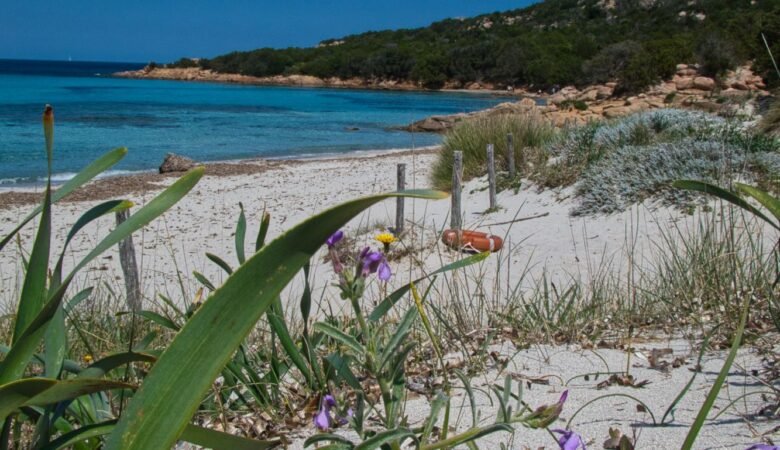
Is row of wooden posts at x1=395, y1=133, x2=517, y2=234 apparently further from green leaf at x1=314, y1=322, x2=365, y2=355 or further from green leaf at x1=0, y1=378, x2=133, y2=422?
green leaf at x1=0, y1=378, x2=133, y2=422

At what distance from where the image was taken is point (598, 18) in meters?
75.1

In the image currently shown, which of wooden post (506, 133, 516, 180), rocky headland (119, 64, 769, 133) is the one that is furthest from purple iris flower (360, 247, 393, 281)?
wooden post (506, 133, 516, 180)

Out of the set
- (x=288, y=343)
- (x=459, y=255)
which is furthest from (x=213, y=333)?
(x=459, y=255)

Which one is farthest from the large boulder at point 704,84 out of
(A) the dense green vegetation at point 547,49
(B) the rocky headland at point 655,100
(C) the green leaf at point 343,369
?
(C) the green leaf at point 343,369

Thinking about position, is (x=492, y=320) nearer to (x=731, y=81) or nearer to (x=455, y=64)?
(x=731, y=81)

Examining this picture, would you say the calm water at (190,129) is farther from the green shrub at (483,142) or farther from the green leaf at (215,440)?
the green leaf at (215,440)

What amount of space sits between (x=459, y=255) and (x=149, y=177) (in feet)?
47.2

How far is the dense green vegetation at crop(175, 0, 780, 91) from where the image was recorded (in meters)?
32.6

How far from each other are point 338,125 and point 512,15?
2628 inches

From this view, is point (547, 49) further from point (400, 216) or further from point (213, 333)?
point (213, 333)

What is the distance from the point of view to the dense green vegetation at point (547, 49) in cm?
3259

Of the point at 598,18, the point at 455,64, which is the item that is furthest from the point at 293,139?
the point at 598,18

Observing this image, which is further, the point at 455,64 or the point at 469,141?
the point at 455,64

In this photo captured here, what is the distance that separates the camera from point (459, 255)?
9.51ft
